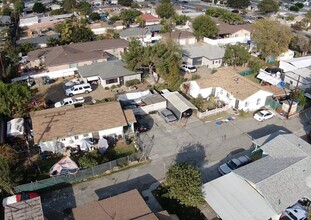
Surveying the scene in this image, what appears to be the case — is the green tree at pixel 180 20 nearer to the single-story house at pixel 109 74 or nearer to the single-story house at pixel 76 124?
the single-story house at pixel 109 74

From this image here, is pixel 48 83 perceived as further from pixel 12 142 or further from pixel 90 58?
pixel 12 142

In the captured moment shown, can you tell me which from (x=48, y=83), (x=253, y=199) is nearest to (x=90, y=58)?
(x=48, y=83)

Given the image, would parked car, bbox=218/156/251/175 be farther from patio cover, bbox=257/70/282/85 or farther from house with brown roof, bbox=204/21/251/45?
house with brown roof, bbox=204/21/251/45

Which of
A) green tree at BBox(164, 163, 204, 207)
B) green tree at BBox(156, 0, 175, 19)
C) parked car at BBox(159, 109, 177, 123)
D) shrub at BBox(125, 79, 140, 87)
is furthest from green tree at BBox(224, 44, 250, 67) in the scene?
green tree at BBox(156, 0, 175, 19)

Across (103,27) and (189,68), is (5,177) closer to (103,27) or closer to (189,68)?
(189,68)

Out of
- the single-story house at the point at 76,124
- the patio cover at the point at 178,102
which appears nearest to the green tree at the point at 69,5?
the patio cover at the point at 178,102

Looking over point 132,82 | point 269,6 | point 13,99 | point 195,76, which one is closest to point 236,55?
point 195,76
